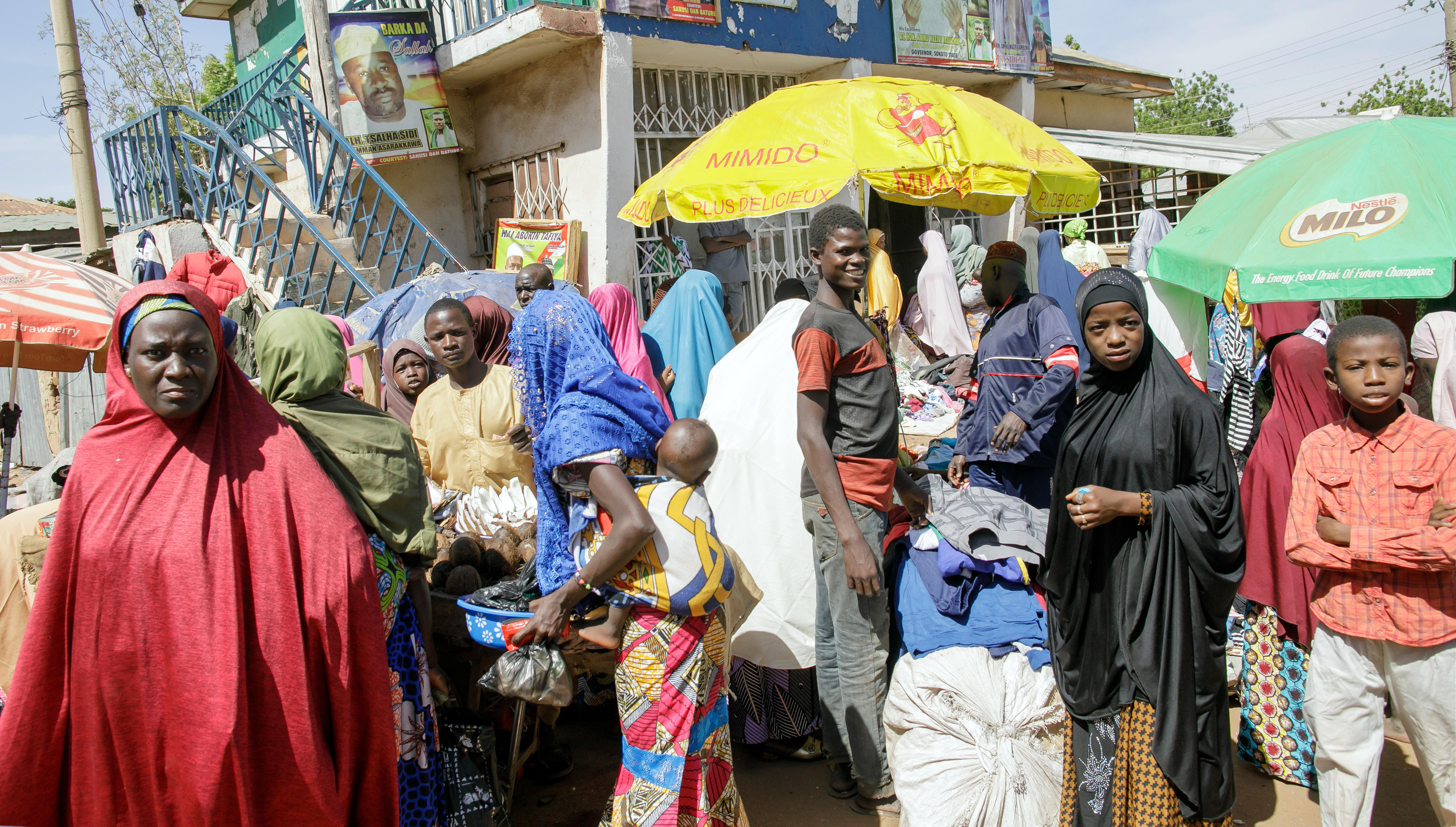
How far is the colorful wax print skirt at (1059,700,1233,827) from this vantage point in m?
2.43

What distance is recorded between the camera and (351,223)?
8.27 m

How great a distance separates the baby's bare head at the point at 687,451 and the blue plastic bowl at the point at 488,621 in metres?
0.64

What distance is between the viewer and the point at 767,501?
3.66 metres

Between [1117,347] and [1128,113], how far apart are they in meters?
14.8

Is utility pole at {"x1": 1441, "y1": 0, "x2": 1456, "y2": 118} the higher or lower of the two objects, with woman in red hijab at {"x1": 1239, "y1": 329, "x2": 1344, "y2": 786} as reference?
higher

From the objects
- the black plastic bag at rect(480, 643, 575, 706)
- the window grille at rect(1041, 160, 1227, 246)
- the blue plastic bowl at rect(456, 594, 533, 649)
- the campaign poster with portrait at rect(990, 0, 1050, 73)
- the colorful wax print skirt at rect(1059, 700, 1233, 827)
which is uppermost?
the campaign poster with portrait at rect(990, 0, 1050, 73)

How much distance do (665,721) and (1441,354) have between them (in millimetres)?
3717

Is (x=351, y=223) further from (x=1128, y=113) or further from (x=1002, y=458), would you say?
(x=1128, y=113)

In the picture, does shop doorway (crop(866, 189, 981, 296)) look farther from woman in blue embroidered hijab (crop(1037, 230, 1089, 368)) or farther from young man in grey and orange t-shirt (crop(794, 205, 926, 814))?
young man in grey and orange t-shirt (crop(794, 205, 926, 814))

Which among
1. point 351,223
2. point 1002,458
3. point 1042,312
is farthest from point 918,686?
point 351,223

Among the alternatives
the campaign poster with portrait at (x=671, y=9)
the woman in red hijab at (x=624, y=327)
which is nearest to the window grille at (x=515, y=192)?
the campaign poster with portrait at (x=671, y=9)

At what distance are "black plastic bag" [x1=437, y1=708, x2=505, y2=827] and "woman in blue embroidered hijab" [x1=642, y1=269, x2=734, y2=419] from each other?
2319 mm

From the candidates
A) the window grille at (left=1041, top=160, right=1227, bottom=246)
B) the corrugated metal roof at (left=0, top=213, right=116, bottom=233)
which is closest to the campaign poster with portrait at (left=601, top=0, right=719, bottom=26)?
the window grille at (left=1041, top=160, right=1227, bottom=246)

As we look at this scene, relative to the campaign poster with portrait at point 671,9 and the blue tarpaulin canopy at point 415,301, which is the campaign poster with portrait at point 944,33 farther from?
the blue tarpaulin canopy at point 415,301
